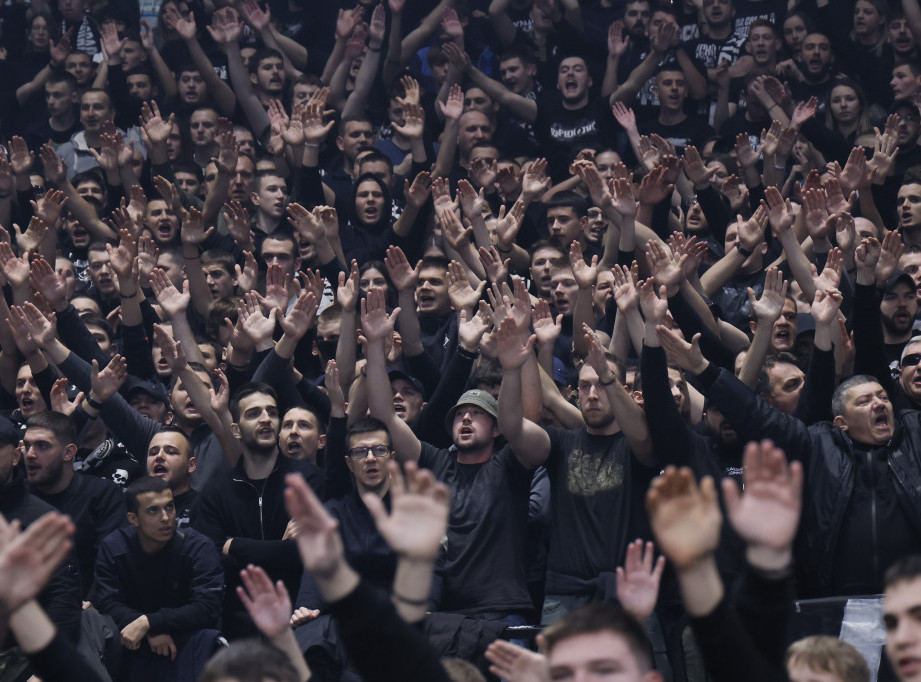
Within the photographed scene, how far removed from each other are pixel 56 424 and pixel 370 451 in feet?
5.76

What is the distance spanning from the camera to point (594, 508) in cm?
620

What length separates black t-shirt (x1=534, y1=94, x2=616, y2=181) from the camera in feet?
34.1

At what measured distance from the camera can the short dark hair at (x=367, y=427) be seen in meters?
6.75

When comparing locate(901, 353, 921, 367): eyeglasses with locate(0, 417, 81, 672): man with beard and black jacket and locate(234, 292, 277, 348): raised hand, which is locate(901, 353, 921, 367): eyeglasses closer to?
locate(234, 292, 277, 348): raised hand

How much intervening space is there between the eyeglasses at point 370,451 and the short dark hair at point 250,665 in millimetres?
3155

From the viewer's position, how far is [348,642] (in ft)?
10.2

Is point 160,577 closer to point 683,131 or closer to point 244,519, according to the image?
point 244,519

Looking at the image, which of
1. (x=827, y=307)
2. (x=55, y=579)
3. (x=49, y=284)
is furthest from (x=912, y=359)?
(x=49, y=284)

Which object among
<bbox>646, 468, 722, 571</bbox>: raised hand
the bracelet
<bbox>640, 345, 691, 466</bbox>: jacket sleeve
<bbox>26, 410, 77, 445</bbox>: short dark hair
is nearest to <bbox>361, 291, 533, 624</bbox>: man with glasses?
<bbox>640, 345, 691, 466</bbox>: jacket sleeve

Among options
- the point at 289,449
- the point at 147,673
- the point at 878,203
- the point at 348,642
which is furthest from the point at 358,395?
the point at 348,642

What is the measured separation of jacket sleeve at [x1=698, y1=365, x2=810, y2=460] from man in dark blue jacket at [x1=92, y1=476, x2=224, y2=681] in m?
2.54

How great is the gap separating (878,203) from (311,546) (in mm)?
6694

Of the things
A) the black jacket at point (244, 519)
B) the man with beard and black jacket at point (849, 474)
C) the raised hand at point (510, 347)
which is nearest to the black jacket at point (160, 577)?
the black jacket at point (244, 519)

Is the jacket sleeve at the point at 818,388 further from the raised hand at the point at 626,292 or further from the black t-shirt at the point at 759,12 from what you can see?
the black t-shirt at the point at 759,12
